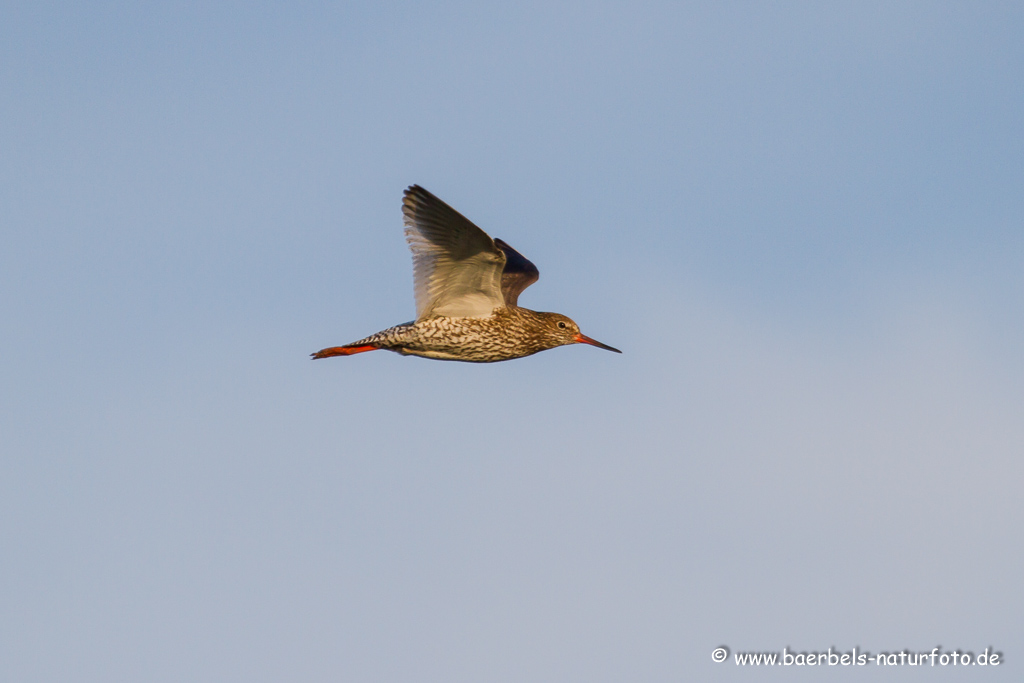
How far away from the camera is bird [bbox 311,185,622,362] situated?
48.5ft

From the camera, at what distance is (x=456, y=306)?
615 inches

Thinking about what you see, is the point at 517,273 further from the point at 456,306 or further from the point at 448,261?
the point at 448,261

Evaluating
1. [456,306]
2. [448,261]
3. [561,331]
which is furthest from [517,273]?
[448,261]

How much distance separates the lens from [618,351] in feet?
55.3

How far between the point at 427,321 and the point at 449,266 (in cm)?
85

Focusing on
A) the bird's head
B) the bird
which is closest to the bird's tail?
the bird

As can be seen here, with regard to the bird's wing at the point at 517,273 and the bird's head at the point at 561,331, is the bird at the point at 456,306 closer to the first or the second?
the bird's head at the point at 561,331

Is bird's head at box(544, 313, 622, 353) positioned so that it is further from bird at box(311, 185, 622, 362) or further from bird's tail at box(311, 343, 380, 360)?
bird's tail at box(311, 343, 380, 360)

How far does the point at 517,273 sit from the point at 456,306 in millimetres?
2194

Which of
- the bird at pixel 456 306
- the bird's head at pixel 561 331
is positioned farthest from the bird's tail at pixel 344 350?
the bird's head at pixel 561 331

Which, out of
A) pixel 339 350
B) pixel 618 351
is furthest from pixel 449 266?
pixel 618 351

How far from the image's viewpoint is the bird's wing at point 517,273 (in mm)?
17281

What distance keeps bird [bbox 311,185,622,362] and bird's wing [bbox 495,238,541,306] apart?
2.43 ft

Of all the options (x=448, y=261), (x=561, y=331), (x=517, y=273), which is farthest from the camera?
(x=517, y=273)
